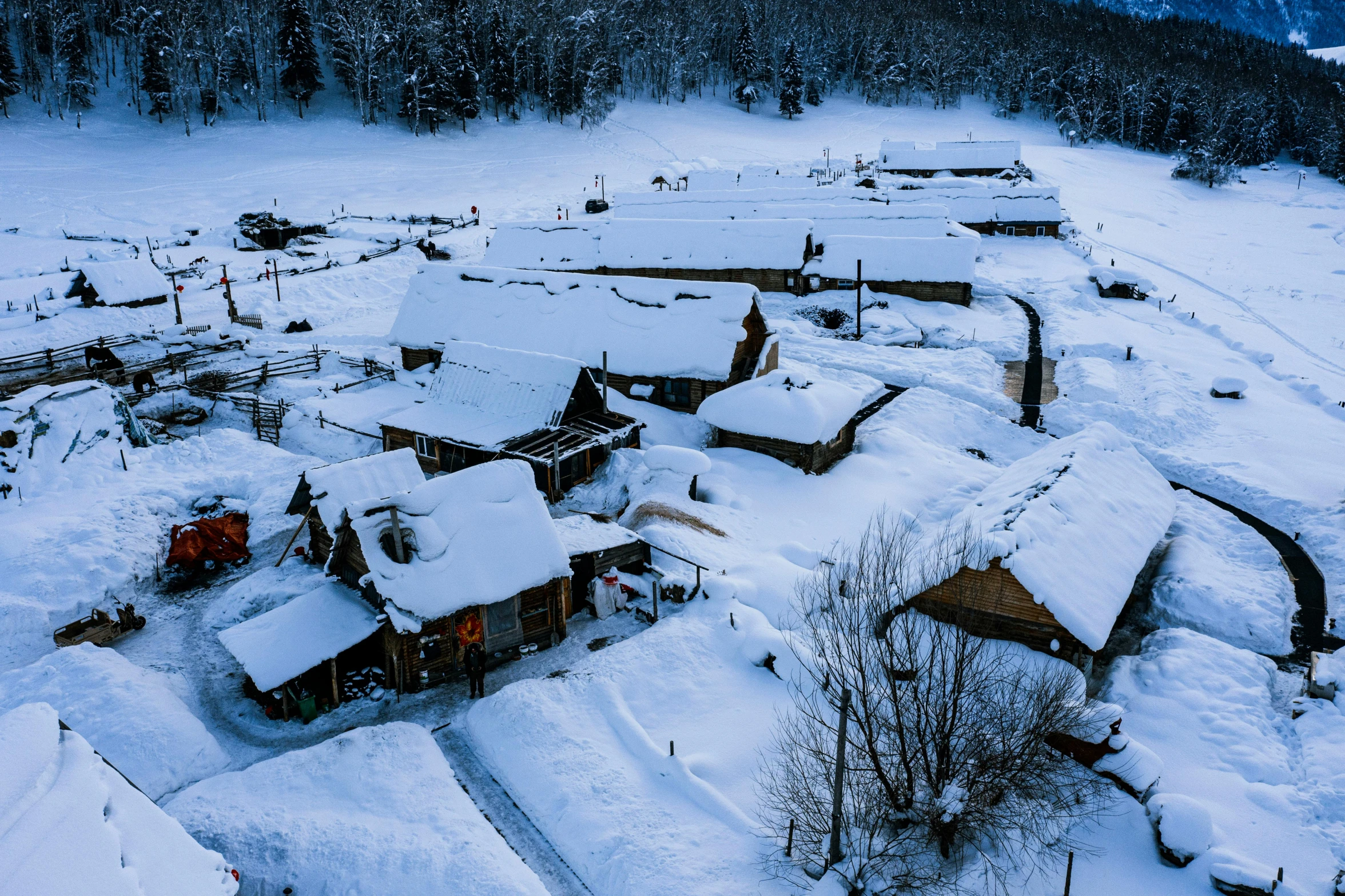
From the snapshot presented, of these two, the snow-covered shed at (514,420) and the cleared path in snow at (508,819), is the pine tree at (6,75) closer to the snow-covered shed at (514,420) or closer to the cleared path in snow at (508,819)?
the snow-covered shed at (514,420)

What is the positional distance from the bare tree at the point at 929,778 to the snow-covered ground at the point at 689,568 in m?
0.72

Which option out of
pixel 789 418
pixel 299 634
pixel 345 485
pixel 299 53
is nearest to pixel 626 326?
pixel 789 418

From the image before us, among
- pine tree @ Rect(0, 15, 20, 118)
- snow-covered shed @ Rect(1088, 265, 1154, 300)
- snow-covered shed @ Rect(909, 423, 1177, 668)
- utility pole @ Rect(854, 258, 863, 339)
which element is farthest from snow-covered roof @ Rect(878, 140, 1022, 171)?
pine tree @ Rect(0, 15, 20, 118)

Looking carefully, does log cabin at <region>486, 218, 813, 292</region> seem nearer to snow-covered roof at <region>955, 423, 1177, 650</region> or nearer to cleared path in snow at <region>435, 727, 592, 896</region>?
snow-covered roof at <region>955, 423, 1177, 650</region>

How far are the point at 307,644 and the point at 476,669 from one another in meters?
3.60

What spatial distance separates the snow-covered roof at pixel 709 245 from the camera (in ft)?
165

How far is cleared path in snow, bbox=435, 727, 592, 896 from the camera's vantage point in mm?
13625

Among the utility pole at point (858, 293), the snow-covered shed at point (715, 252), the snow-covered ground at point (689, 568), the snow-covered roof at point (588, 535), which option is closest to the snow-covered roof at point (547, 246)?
the snow-covered shed at point (715, 252)

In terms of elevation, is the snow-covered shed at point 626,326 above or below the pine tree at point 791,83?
below

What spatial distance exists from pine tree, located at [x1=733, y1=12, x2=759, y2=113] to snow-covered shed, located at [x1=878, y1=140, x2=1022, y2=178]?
3635 cm

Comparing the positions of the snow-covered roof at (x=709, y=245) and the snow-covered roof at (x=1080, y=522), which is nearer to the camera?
the snow-covered roof at (x=1080, y=522)

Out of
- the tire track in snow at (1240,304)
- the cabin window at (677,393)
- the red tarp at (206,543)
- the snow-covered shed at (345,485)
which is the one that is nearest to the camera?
the snow-covered shed at (345,485)

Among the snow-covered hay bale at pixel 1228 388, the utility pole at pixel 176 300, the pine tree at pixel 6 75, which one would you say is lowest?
the snow-covered hay bale at pixel 1228 388

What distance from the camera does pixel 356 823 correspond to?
14.0m
